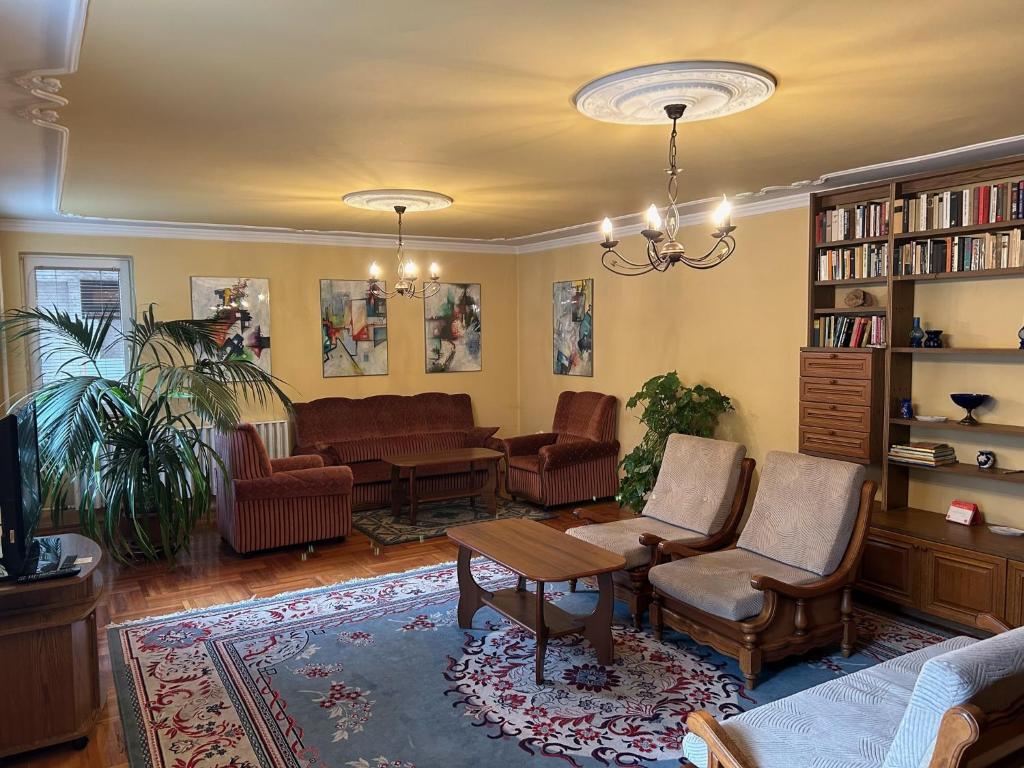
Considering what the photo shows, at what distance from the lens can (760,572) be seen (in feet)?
12.5

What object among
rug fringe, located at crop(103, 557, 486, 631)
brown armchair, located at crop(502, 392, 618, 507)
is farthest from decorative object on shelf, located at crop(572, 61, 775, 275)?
brown armchair, located at crop(502, 392, 618, 507)


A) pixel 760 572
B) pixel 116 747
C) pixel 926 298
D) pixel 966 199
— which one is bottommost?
pixel 116 747

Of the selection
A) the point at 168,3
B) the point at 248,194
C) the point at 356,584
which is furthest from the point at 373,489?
the point at 168,3

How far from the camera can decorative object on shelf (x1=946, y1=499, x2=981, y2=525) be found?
174 inches

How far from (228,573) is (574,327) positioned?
4.16 m

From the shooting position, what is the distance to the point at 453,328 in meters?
8.30

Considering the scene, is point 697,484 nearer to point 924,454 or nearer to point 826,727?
point 924,454

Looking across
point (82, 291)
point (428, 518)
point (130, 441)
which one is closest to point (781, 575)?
point (428, 518)

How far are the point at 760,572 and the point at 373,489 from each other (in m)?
4.10

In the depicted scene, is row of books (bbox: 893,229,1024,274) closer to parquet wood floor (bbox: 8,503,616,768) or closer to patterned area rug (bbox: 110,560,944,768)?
patterned area rug (bbox: 110,560,944,768)

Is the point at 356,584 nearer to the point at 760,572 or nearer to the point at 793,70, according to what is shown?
the point at 760,572

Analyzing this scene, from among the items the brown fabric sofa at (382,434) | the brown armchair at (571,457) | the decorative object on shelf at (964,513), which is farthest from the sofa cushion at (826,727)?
the brown fabric sofa at (382,434)

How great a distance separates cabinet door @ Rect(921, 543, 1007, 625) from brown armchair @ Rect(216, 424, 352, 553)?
4.00 metres

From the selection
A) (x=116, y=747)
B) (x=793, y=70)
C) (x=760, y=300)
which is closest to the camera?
(x=793, y=70)
